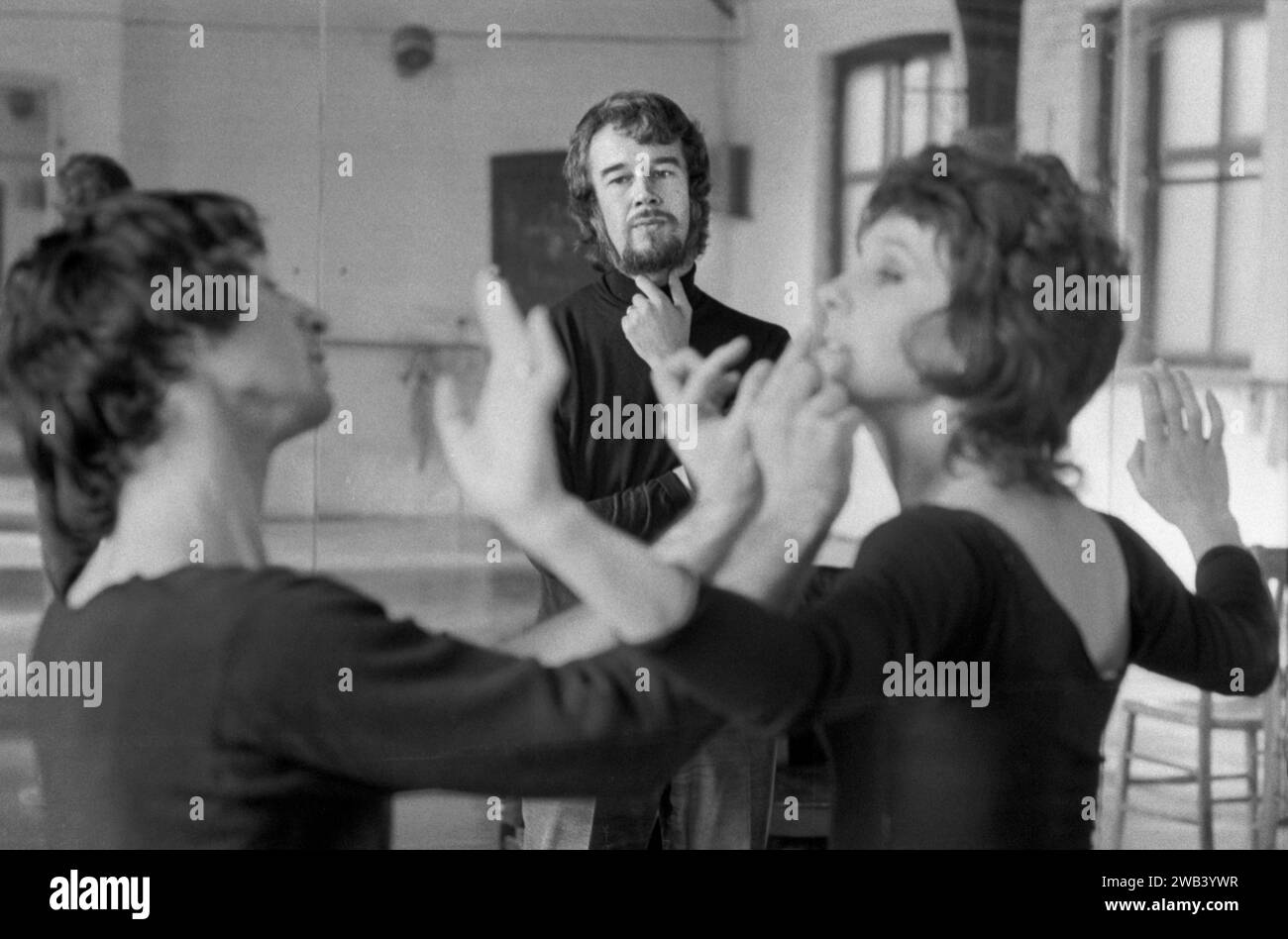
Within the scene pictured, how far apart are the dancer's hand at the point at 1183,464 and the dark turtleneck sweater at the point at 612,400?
675mm

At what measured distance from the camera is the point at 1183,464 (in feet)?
8.35

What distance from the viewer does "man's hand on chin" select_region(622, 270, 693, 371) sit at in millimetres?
2334

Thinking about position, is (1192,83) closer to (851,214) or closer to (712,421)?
(851,214)

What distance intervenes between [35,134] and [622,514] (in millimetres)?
992

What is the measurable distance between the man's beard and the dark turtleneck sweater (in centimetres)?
2

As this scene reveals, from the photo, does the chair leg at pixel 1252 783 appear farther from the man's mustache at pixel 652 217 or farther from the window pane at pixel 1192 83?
the man's mustache at pixel 652 217

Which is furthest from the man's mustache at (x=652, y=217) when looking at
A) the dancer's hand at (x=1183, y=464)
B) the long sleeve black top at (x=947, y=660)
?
the dancer's hand at (x=1183, y=464)

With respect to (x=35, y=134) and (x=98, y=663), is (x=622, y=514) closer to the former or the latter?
(x=98, y=663)

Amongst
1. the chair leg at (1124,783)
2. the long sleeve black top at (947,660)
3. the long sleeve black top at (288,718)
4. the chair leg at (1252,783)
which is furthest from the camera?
the chair leg at (1252,783)

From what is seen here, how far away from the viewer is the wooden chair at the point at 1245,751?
2516 mm

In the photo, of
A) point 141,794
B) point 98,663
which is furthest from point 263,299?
point 141,794

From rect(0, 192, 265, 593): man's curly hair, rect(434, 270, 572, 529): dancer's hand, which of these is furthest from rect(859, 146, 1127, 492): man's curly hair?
rect(0, 192, 265, 593): man's curly hair
